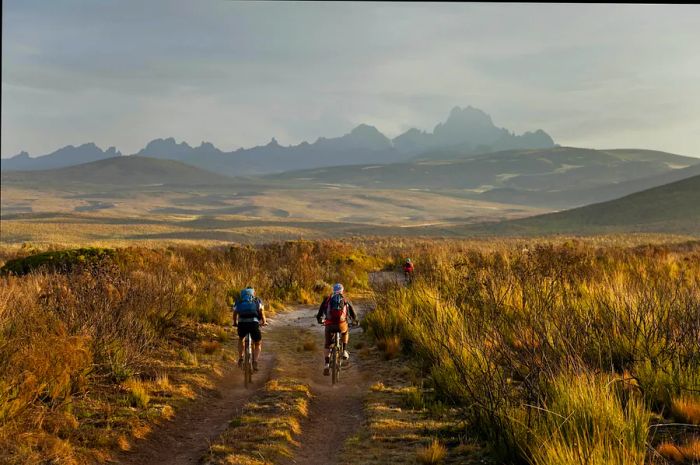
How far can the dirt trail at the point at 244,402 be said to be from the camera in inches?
274

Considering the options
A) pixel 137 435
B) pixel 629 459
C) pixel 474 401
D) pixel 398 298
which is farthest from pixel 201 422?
pixel 398 298

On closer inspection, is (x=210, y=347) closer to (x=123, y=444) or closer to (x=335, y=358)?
(x=335, y=358)

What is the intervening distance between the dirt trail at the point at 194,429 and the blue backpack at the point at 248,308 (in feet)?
3.94

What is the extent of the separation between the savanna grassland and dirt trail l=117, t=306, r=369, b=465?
0.22 meters

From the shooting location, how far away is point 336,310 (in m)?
10.9

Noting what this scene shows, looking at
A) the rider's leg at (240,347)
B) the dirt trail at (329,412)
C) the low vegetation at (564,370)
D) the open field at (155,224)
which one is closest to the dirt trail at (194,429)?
the rider's leg at (240,347)

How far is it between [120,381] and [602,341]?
785cm

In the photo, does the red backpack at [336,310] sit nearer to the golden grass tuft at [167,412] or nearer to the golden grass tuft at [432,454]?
the golden grass tuft at [167,412]

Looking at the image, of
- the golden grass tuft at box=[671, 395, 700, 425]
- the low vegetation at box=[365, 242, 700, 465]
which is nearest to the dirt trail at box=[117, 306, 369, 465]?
the low vegetation at box=[365, 242, 700, 465]

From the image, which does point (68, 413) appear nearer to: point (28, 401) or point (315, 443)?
point (28, 401)

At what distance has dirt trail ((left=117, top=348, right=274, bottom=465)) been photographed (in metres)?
6.88

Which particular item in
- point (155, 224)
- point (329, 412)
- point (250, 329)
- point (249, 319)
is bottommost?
point (155, 224)

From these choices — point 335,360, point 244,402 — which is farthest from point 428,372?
point 244,402

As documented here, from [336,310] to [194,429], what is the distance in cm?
382
